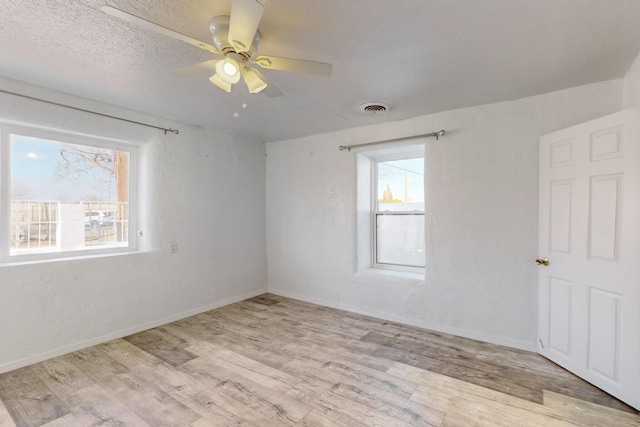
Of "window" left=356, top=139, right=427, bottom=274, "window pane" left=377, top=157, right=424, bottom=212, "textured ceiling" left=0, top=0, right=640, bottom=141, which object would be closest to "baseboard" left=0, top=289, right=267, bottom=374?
"window" left=356, top=139, right=427, bottom=274

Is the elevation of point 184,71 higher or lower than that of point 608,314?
higher

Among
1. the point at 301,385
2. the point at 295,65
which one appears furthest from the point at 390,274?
the point at 295,65

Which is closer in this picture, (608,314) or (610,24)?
(610,24)

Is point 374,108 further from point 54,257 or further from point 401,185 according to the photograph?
point 54,257

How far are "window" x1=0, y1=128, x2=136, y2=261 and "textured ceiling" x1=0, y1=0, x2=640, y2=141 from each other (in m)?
0.55

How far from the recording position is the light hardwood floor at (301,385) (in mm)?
1909

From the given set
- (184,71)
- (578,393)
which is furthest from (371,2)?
(578,393)

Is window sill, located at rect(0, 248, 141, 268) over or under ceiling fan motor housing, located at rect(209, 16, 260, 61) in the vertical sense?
under

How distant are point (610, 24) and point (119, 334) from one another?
4514 mm

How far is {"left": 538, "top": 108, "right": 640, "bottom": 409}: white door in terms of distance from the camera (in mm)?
1999

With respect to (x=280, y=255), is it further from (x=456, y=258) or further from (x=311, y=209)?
(x=456, y=258)

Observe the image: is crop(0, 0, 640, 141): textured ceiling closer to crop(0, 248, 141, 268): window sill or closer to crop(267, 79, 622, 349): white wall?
crop(267, 79, 622, 349): white wall

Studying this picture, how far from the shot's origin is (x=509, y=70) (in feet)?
7.39

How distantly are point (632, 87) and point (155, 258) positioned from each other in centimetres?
451
